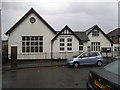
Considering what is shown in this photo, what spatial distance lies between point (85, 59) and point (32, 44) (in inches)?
316

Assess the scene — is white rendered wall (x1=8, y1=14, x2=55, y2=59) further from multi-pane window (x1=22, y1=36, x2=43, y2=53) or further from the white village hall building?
multi-pane window (x1=22, y1=36, x2=43, y2=53)

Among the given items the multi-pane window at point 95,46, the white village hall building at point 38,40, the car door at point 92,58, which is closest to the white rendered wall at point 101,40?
the multi-pane window at point 95,46

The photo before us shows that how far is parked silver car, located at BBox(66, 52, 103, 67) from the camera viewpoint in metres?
13.6

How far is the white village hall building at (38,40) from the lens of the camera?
18094 millimetres

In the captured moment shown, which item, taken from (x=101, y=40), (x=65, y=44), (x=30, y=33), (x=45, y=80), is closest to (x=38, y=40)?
(x=30, y=33)

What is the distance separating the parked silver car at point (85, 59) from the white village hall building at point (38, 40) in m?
5.23

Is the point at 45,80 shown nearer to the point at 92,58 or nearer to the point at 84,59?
the point at 84,59

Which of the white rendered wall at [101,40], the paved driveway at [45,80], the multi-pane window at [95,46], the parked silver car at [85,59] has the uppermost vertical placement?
the white rendered wall at [101,40]

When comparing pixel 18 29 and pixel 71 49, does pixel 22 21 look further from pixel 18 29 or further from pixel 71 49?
pixel 71 49

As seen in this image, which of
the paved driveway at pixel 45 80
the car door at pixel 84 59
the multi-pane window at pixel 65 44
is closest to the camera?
the paved driveway at pixel 45 80

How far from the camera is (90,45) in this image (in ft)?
70.5

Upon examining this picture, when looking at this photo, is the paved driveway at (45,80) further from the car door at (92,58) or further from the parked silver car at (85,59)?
the car door at (92,58)

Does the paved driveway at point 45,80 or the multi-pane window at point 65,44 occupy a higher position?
the multi-pane window at point 65,44

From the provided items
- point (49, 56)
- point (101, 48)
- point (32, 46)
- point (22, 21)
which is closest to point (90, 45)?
point (101, 48)
